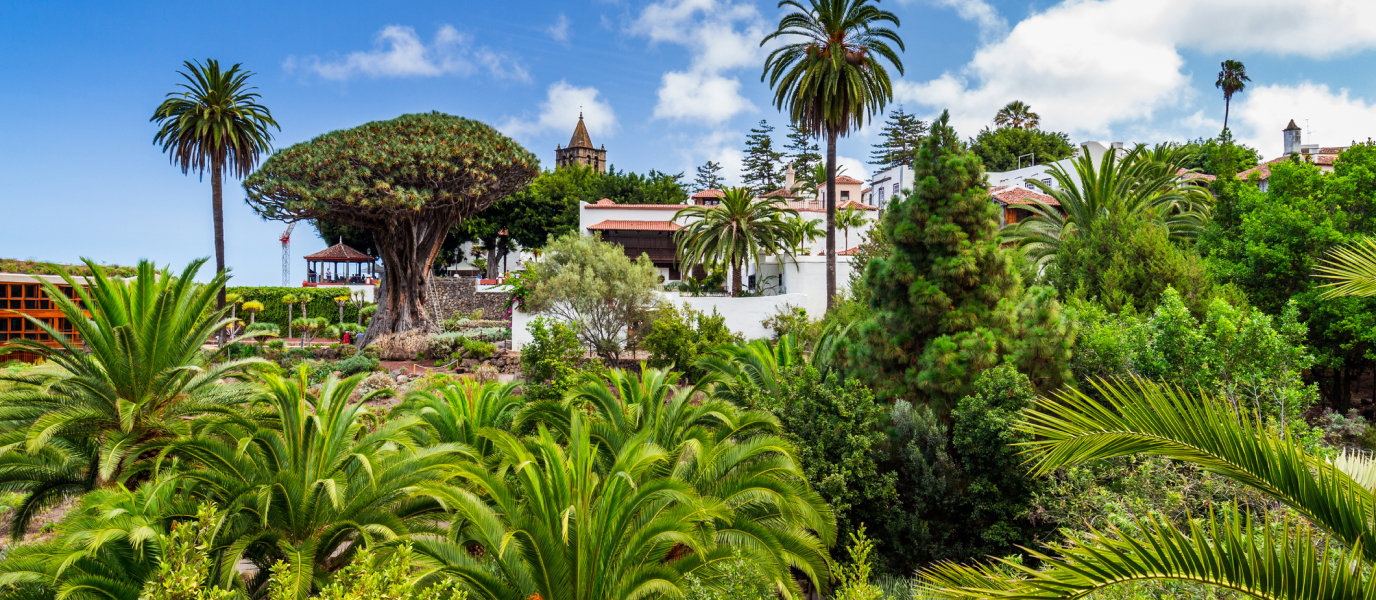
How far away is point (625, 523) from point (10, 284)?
2832 cm

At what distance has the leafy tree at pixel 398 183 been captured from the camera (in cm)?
2900

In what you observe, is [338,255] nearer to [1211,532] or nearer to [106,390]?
[106,390]

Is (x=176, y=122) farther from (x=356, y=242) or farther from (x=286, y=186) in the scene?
(x=356, y=242)

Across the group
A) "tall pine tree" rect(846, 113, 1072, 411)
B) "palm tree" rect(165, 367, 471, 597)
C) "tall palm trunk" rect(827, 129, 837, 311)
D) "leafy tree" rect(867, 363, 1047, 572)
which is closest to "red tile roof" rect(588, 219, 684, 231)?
"tall palm trunk" rect(827, 129, 837, 311)

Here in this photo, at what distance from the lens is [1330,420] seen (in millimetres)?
16031

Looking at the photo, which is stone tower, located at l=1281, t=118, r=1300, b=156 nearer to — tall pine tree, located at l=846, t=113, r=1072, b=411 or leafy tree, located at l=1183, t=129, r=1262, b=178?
leafy tree, located at l=1183, t=129, r=1262, b=178

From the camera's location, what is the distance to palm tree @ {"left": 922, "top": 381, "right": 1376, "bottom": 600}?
3732mm

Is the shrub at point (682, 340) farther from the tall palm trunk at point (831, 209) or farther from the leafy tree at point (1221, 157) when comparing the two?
the leafy tree at point (1221, 157)

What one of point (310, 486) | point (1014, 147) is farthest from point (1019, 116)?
point (310, 486)

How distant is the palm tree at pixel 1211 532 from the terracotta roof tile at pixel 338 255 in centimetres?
5193

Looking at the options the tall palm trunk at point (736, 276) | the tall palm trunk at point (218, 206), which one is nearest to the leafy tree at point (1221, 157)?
the tall palm trunk at point (736, 276)

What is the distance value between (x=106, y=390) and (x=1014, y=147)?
63366mm

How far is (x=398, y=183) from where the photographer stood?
97.6 feet

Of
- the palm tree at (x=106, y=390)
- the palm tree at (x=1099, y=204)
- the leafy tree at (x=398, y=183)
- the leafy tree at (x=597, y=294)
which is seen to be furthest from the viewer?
the leafy tree at (x=398, y=183)
